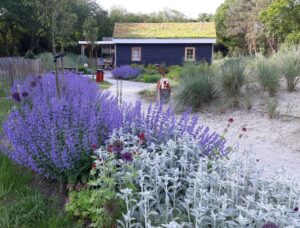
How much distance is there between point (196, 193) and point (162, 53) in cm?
1906

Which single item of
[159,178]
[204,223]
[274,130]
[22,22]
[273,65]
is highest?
[22,22]

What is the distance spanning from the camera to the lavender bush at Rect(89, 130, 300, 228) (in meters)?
1.88

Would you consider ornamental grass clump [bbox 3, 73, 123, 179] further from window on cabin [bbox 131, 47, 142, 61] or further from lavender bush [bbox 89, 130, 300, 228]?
window on cabin [bbox 131, 47, 142, 61]

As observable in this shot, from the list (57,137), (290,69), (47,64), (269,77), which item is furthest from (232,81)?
(47,64)

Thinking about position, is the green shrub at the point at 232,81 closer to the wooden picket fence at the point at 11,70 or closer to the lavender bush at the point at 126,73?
the wooden picket fence at the point at 11,70

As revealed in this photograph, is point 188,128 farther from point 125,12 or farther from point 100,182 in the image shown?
point 125,12

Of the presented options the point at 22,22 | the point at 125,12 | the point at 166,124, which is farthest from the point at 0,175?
the point at 125,12

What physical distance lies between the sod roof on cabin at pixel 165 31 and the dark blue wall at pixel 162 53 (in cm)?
64

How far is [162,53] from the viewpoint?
20672mm

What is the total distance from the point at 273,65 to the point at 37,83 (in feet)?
18.6

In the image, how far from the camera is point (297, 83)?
8.15 metres

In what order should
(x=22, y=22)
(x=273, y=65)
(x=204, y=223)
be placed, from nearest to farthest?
(x=204, y=223) → (x=273, y=65) → (x=22, y=22)

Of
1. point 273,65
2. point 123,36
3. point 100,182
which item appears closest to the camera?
point 100,182

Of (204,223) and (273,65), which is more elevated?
(273,65)
